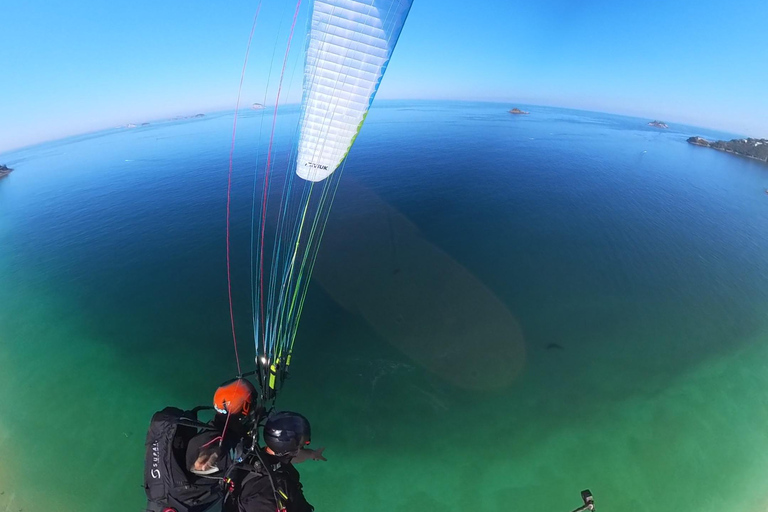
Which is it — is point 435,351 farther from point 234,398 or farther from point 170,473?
point 170,473

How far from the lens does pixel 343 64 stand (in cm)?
546

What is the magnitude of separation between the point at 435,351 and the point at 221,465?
9.17 metres

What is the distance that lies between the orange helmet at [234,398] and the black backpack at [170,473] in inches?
9.4

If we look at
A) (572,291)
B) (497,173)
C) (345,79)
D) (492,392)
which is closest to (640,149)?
(497,173)

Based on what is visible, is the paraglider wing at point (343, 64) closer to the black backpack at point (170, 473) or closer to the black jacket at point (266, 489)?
the black backpack at point (170, 473)

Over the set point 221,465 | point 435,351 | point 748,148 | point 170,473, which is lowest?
point 435,351

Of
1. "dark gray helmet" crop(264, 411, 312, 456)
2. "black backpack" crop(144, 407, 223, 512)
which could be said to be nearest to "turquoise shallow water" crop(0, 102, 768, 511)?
"black backpack" crop(144, 407, 223, 512)

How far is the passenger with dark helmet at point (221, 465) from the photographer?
2.44 m

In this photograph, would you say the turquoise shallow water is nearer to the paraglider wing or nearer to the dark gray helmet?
the dark gray helmet

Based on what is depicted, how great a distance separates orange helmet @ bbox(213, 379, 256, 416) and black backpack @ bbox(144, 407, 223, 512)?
0.79ft

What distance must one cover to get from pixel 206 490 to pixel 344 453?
646 centimetres

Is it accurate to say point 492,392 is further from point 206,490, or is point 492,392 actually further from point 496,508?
point 206,490

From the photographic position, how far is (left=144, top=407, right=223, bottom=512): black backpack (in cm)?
245

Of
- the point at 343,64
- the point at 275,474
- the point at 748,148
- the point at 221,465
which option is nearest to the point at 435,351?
the point at 275,474
